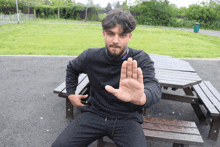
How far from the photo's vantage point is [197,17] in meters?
27.3

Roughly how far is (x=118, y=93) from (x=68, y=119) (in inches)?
84.6

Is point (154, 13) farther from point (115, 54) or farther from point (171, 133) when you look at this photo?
point (115, 54)

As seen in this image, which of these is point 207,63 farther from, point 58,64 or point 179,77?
point 58,64

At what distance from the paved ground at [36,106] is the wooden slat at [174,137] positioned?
24.7 inches

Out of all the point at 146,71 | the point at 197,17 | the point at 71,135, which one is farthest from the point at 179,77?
the point at 197,17

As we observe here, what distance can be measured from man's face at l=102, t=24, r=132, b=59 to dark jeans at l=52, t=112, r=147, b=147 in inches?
30.3

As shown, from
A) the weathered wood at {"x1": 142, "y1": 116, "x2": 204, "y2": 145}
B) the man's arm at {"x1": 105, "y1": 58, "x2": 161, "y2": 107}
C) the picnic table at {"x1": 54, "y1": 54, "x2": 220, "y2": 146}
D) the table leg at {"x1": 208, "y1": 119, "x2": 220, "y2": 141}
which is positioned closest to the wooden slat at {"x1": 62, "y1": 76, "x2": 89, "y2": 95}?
the picnic table at {"x1": 54, "y1": 54, "x2": 220, "y2": 146}

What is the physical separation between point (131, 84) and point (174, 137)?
3.89ft

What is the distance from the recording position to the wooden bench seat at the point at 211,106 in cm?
297

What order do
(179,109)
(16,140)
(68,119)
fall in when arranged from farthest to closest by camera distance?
(179,109) < (68,119) < (16,140)

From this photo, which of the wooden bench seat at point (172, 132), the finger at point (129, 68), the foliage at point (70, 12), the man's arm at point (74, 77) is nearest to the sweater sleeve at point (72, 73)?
the man's arm at point (74, 77)

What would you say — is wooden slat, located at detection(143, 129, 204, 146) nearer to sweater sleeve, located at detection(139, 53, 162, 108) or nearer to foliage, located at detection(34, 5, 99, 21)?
sweater sleeve, located at detection(139, 53, 162, 108)

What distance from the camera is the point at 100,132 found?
2154mm

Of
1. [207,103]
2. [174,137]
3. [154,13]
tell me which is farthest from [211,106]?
[154,13]
